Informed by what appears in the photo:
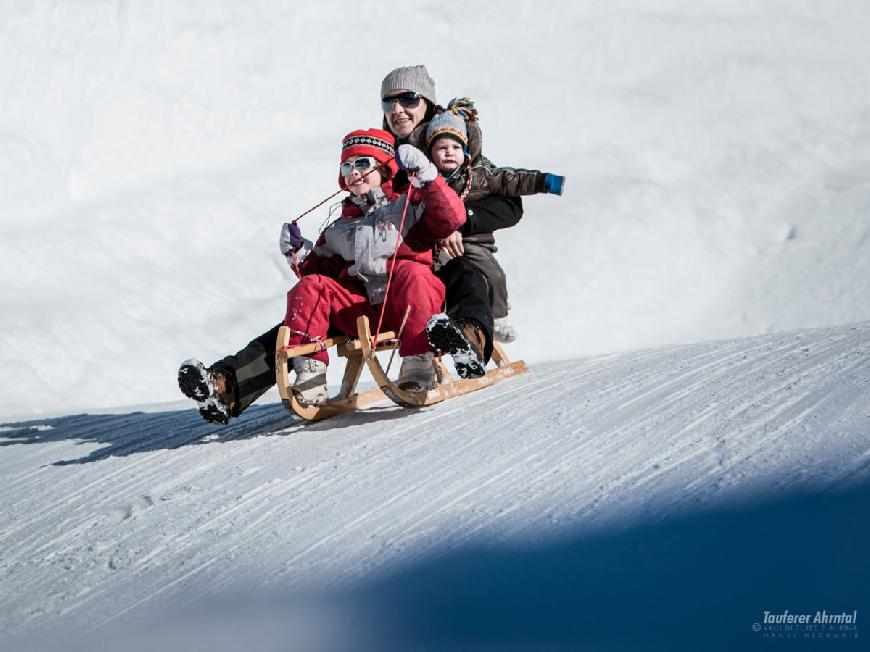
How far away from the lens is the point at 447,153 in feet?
11.5

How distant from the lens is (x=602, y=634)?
5.25 ft

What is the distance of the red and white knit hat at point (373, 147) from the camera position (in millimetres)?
3416

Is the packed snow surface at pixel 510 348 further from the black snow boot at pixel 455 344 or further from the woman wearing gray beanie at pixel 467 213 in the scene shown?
the woman wearing gray beanie at pixel 467 213

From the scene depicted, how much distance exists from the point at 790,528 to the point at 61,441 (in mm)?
3073

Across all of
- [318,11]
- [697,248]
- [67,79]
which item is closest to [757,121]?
[697,248]

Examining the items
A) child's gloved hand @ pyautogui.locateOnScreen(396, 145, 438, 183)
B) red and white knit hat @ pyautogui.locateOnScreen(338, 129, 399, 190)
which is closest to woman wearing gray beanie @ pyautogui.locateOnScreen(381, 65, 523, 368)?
red and white knit hat @ pyautogui.locateOnScreen(338, 129, 399, 190)

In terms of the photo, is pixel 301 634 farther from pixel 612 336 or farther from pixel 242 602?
pixel 612 336

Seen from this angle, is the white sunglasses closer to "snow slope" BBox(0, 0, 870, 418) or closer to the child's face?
the child's face

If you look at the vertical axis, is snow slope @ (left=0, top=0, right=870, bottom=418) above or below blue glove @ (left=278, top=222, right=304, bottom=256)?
above

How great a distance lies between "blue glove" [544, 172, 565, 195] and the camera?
3.51m

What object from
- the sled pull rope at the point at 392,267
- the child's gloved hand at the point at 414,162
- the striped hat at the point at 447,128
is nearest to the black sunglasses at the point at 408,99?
the striped hat at the point at 447,128

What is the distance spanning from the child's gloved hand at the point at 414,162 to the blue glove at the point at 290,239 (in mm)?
534

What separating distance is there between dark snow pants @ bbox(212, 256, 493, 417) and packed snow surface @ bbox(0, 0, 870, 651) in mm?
177

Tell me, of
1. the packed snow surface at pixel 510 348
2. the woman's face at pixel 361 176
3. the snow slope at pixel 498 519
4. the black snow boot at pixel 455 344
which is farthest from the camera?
the woman's face at pixel 361 176
